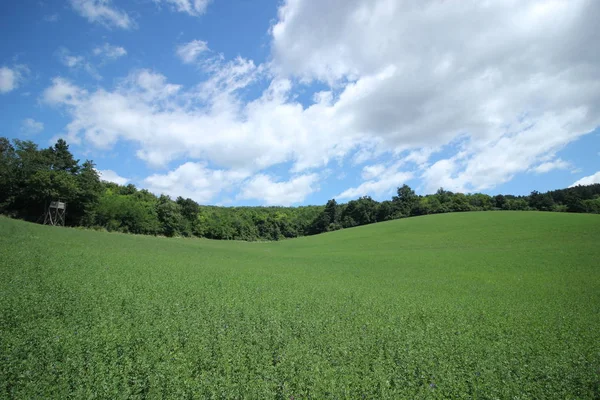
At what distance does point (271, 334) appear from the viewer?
409 inches

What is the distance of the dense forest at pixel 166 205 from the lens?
53.3 metres

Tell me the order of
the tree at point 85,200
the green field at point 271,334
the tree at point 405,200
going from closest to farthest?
the green field at point 271,334 < the tree at point 85,200 < the tree at point 405,200

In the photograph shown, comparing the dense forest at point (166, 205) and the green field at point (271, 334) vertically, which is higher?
the dense forest at point (166, 205)

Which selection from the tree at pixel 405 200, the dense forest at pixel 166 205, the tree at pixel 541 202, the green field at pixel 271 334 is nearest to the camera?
the green field at pixel 271 334

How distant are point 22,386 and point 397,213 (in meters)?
107

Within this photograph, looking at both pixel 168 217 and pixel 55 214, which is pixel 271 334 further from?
pixel 168 217

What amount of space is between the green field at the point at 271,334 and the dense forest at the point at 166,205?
138 feet

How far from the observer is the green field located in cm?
714

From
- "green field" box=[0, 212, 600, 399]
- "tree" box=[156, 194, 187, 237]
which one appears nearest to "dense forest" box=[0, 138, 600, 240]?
"tree" box=[156, 194, 187, 237]

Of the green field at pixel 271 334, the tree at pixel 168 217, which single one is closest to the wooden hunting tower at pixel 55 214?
the tree at pixel 168 217

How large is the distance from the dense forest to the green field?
42.0 m

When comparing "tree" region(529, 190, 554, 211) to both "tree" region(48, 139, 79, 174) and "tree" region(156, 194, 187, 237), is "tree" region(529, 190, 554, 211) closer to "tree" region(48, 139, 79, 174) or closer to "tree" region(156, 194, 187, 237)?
"tree" region(156, 194, 187, 237)

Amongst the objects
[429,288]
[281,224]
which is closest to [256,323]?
[429,288]

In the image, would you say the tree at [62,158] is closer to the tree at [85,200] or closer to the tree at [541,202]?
the tree at [85,200]
